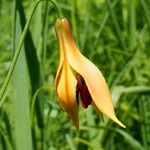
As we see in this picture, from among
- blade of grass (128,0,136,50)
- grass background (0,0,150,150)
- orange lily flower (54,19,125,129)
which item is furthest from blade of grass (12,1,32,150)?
A: blade of grass (128,0,136,50)

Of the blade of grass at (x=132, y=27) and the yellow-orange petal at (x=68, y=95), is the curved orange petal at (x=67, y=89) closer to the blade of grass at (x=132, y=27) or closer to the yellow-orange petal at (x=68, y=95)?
the yellow-orange petal at (x=68, y=95)

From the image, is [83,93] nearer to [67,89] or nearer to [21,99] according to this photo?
[67,89]

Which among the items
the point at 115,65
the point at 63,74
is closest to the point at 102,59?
the point at 115,65

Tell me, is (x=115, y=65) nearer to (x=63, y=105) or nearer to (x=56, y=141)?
(x=56, y=141)

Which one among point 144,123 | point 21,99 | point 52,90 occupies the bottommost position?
point 144,123

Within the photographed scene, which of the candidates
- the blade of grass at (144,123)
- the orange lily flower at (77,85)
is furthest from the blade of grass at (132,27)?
the orange lily flower at (77,85)

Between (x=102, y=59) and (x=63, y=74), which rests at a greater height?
(x=63, y=74)

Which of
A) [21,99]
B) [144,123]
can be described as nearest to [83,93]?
[21,99]

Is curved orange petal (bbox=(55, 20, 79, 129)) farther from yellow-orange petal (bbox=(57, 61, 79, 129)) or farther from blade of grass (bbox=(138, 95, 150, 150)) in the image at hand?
blade of grass (bbox=(138, 95, 150, 150))
